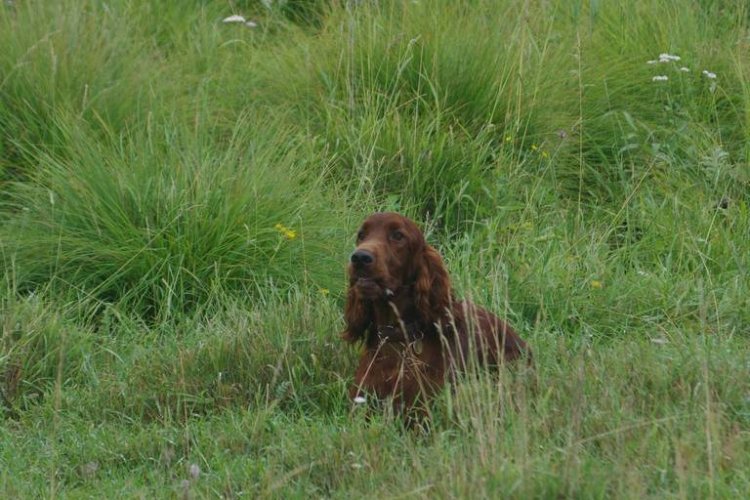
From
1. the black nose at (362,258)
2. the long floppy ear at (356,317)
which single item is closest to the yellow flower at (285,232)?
the long floppy ear at (356,317)

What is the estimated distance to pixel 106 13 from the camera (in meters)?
8.14

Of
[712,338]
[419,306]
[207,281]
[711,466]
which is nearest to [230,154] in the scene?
[207,281]

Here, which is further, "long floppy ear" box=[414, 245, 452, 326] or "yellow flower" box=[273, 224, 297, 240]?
"yellow flower" box=[273, 224, 297, 240]

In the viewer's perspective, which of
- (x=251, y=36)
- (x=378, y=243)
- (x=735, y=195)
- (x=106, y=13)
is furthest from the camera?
(x=251, y=36)

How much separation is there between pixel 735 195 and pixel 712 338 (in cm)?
225

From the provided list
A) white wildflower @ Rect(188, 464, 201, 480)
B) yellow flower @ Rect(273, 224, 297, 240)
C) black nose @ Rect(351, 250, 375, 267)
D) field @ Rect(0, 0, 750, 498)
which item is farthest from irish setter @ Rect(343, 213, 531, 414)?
yellow flower @ Rect(273, 224, 297, 240)

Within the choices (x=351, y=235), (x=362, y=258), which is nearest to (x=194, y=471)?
(x=362, y=258)

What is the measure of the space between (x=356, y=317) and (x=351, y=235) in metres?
1.45

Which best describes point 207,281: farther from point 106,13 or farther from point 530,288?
point 106,13

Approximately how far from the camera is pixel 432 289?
4973 mm

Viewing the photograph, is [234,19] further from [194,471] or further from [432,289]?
[194,471]

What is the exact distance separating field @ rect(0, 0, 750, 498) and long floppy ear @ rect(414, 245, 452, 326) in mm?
342

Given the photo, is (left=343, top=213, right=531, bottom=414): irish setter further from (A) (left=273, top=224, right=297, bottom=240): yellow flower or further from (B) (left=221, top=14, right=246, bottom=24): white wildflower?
(B) (left=221, top=14, right=246, bottom=24): white wildflower

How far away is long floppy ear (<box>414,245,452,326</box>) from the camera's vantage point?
4918 millimetres
